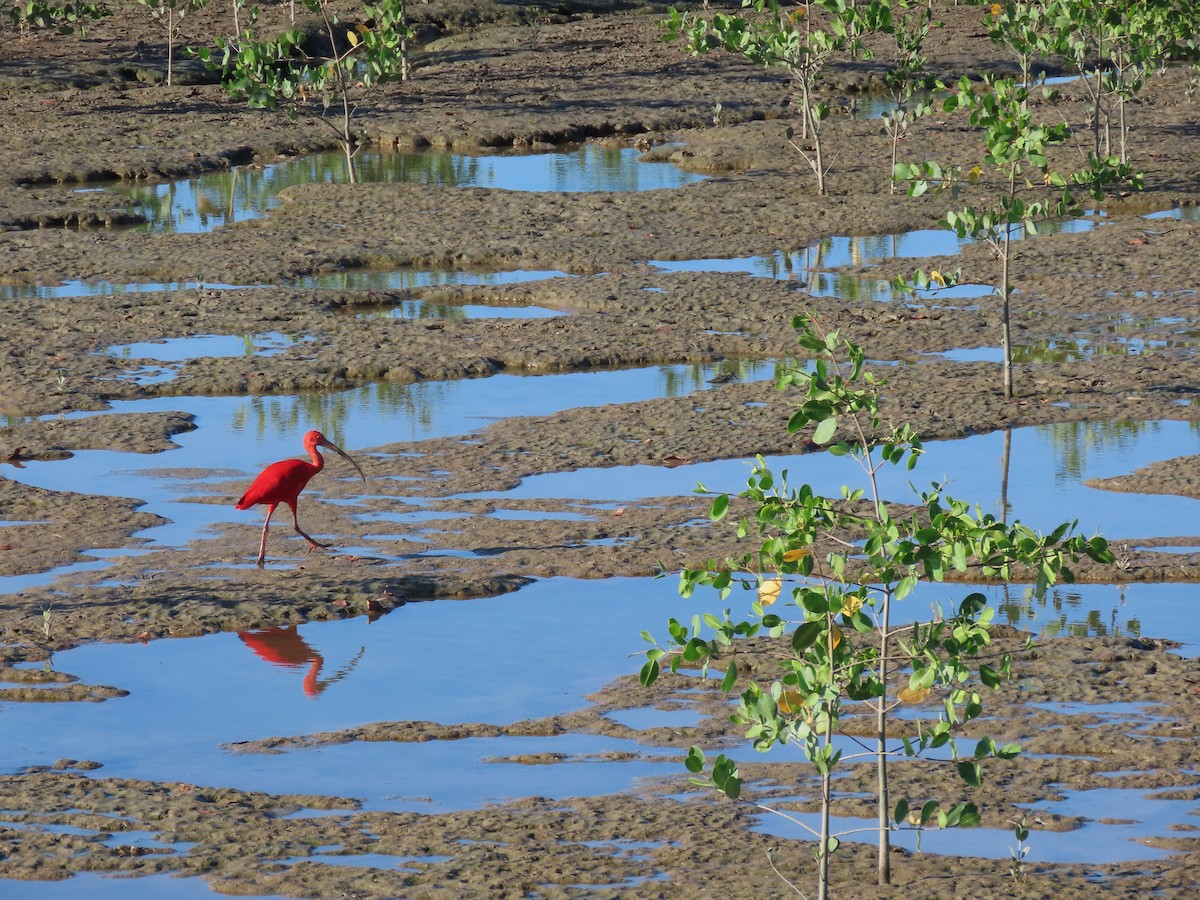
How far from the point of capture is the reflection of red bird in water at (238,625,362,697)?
7.50 m

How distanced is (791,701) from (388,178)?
1636 centimetres

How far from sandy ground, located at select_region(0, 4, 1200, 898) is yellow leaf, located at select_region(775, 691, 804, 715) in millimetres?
625

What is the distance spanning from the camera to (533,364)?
12750 millimetres

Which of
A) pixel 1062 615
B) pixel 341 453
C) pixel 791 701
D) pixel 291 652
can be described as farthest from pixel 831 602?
pixel 341 453

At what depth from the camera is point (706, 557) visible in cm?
862

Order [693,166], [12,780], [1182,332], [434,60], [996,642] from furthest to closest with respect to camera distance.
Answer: [434,60] < [693,166] < [1182,332] < [996,642] < [12,780]

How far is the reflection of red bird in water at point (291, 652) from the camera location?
7496mm

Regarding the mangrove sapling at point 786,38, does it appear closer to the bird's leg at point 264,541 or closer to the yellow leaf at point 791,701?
the bird's leg at point 264,541

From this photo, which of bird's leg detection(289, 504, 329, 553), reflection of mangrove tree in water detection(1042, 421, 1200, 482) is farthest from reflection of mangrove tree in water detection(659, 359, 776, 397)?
bird's leg detection(289, 504, 329, 553)

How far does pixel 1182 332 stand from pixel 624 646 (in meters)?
7.10

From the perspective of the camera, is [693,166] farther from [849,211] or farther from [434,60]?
[434,60]

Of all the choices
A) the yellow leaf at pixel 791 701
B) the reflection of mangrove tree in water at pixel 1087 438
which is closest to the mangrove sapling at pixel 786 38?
the reflection of mangrove tree in water at pixel 1087 438

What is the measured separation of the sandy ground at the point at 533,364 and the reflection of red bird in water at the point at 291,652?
0.36ft

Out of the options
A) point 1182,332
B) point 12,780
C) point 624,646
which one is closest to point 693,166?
point 1182,332
